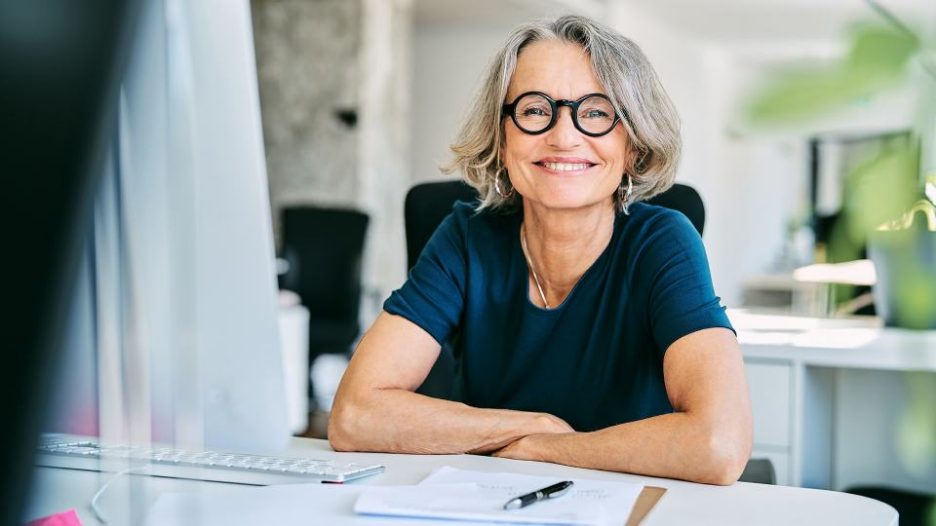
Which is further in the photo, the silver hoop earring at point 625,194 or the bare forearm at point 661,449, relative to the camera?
the silver hoop earring at point 625,194

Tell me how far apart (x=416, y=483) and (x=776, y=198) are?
1321 centimetres

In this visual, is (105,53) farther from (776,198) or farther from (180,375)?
(776,198)

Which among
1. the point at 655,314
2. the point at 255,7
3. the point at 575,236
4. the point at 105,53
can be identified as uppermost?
the point at 255,7

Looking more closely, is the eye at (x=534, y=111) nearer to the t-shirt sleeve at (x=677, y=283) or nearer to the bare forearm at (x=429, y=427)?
the t-shirt sleeve at (x=677, y=283)

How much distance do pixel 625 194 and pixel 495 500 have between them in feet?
2.66

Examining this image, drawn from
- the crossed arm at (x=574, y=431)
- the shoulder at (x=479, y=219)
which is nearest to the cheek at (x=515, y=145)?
the shoulder at (x=479, y=219)

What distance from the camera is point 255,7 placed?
709 cm

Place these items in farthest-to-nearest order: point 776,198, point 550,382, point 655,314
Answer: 1. point 776,198
2. point 550,382
3. point 655,314

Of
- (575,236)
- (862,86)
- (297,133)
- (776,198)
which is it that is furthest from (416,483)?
(776,198)

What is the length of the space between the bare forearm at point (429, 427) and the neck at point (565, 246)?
1.13ft

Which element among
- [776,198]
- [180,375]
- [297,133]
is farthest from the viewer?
[776,198]

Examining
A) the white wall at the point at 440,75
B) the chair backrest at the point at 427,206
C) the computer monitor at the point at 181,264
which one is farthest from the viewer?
the white wall at the point at 440,75

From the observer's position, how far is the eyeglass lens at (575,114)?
1.56 metres

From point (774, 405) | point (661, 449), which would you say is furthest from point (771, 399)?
point (661, 449)
